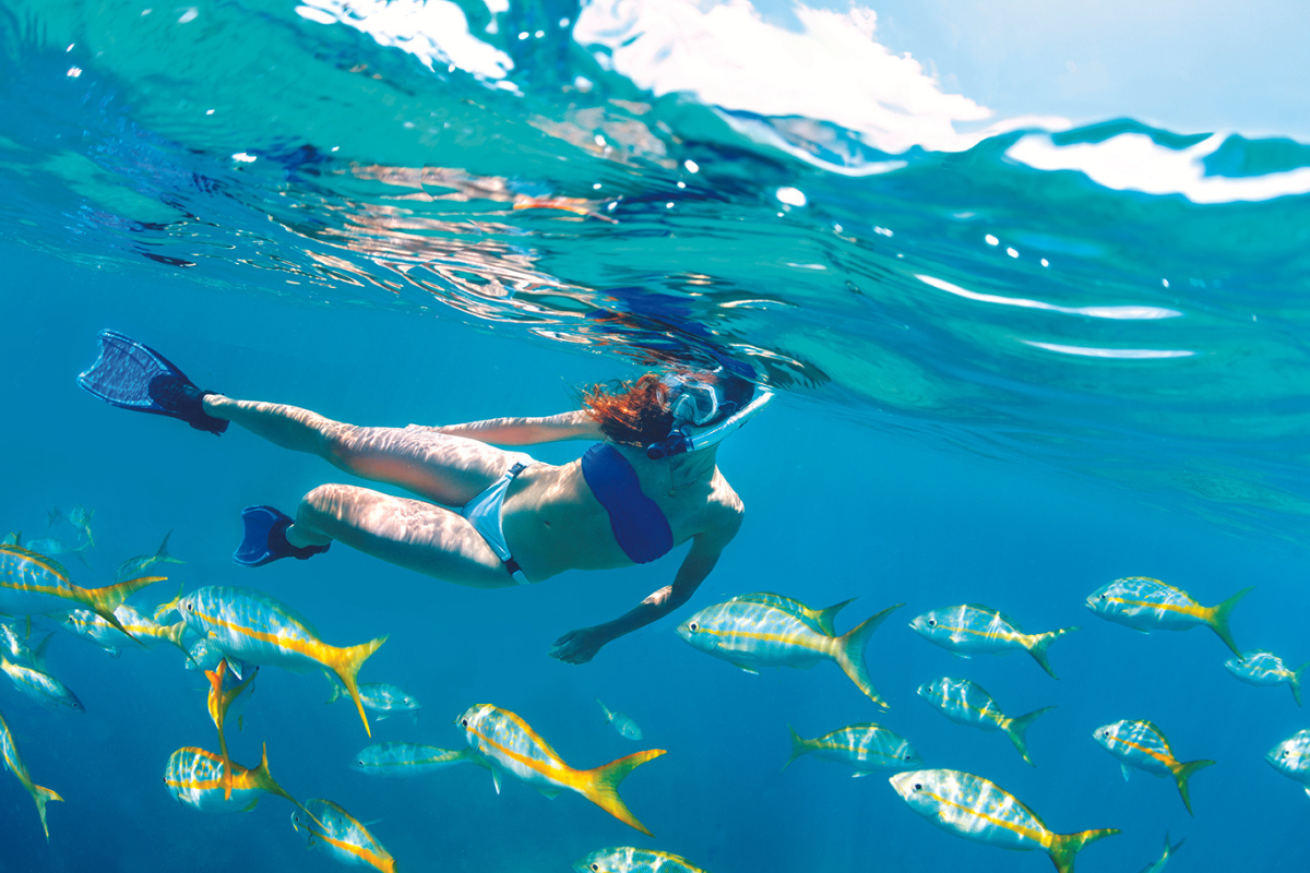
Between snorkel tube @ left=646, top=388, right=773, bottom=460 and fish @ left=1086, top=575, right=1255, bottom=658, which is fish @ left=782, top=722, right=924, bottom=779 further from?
snorkel tube @ left=646, top=388, right=773, bottom=460

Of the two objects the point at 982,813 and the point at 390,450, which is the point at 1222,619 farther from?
the point at 390,450

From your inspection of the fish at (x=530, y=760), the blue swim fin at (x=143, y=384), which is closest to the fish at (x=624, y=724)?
the fish at (x=530, y=760)

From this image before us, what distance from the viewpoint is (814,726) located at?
98.4ft

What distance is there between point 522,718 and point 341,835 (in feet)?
6.06

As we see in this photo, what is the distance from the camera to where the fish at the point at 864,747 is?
6.52m

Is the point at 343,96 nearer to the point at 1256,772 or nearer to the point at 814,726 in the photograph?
the point at 814,726

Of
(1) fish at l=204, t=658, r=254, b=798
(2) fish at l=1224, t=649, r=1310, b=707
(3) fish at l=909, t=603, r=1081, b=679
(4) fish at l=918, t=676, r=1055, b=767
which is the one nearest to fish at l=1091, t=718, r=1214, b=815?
(4) fish at l=918, t=676, r=1055, b=767

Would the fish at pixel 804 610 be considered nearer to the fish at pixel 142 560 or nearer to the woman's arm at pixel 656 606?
the woman's arm at pixel 656 606

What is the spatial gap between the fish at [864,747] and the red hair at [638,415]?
13.5 ft

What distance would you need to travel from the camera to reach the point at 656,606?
4691 mm

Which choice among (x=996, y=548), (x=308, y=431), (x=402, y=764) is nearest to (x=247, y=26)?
(x=308, y=431)

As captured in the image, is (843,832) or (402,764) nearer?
(402,764)

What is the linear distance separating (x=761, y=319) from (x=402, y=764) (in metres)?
6.78

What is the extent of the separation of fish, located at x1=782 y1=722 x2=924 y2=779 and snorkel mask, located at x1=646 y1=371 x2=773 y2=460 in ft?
12.8
